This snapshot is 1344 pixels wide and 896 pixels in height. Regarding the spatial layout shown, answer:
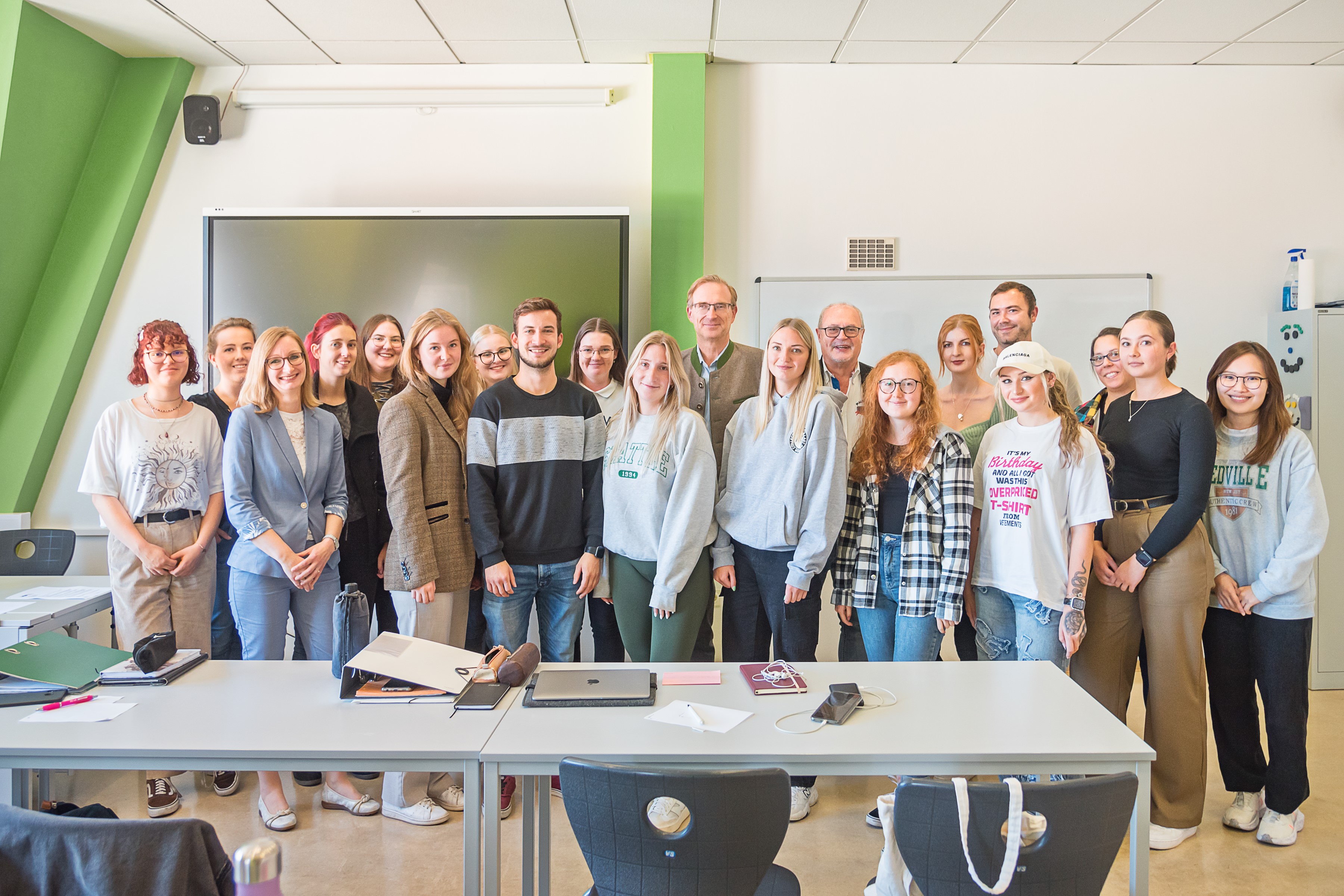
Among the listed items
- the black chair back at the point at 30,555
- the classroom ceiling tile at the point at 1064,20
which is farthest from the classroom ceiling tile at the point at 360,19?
the classroom ceiling tile at the point at 1064,20

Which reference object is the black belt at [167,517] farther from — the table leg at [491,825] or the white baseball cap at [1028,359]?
the white baseball cap at [1028,359]

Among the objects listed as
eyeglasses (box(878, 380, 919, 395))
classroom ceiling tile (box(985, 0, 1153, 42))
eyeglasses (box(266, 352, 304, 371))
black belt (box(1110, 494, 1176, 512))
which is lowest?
black belt (box(1110, 494, 1176, 512))

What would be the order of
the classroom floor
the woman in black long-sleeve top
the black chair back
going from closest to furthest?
the classroom floor
the woman in black long-sleeve top
the black chair back

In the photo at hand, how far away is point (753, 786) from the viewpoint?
1.30m

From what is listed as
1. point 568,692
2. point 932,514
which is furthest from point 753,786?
point 932,514

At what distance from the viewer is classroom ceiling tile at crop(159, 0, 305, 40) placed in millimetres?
3633

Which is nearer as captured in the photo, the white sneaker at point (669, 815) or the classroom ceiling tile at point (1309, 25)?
the white sneaker at point (669, 815)

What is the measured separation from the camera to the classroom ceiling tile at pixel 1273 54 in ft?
13.2

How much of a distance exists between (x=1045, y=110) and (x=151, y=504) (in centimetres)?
448

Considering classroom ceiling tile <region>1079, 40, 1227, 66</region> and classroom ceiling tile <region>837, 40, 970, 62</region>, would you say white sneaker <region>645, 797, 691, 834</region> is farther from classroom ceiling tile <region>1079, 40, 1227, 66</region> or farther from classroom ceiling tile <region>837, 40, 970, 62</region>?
classroom ceiling tile <region>1079, 40, 1227, 66</region>

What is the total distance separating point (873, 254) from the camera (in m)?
4.27

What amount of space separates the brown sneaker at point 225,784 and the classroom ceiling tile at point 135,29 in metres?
3.35

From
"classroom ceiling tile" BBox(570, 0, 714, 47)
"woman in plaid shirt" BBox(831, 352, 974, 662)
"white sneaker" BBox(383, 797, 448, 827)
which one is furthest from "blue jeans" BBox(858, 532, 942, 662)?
"classroom ceiling tile" BBox(570, 0, 714, 47)

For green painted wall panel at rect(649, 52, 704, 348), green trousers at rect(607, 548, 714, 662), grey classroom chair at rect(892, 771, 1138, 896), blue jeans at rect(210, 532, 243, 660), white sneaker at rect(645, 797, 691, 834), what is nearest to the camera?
grey classroom chair at rect(892, 771, 1138, 896)
